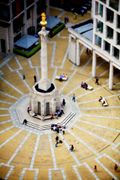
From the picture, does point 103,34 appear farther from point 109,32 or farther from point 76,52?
point 76,52

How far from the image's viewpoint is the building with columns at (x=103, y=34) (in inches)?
4744

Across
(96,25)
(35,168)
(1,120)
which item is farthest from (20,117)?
(96,25)

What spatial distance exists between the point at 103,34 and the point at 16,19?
90.0 ft

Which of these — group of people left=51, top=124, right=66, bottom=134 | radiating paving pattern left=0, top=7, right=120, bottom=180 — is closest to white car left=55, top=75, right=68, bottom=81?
radiating paving pattern left=0, top=7, right=120, bottom=180

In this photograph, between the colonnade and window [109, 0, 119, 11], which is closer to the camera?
window [109, 0, 119, 11]

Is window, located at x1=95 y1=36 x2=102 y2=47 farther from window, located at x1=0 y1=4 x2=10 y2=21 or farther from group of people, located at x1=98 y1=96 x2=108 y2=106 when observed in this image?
window, located at x1=0 y1=4 x2=10 y2=21

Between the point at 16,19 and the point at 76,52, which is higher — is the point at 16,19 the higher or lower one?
the higher one

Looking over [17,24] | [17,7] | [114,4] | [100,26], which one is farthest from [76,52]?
[114,4]

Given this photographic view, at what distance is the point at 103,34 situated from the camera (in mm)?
125250

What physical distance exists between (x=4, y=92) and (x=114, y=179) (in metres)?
37.3

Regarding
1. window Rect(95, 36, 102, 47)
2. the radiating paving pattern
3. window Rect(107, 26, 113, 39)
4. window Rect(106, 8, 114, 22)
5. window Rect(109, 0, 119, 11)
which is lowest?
the radiating paving pattern

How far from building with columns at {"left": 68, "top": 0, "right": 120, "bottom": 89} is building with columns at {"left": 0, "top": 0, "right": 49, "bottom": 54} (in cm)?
1553

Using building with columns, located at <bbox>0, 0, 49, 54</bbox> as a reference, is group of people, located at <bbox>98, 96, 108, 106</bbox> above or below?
below

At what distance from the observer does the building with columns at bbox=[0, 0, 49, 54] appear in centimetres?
13862
